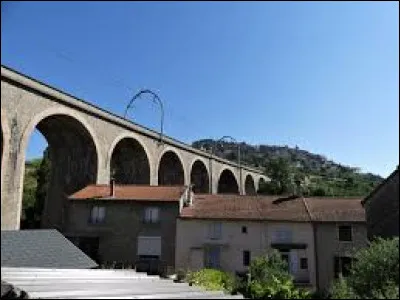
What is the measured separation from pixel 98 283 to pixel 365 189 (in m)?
51.6

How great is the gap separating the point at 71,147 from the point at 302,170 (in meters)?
76.6

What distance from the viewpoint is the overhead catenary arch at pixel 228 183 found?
62.8 metres

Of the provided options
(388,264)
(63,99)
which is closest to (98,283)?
(388,264)

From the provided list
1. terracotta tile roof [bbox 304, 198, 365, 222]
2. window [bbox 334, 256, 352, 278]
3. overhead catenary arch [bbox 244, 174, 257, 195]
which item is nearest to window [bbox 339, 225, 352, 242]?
terracotta tile roof [bbox 304, 198, 365, 222]

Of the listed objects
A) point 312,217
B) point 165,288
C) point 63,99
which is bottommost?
point 165,288

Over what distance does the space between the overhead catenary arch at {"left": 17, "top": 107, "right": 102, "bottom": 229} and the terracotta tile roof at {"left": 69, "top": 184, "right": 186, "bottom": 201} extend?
294cm

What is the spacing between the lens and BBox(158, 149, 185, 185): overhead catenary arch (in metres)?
45.9

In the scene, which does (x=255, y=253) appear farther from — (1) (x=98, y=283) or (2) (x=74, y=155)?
(1) (x=98, y=283)

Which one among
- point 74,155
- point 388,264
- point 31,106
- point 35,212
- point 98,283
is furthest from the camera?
point 35,212

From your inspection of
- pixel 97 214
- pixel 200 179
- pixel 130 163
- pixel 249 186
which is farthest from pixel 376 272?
pixel 249 186

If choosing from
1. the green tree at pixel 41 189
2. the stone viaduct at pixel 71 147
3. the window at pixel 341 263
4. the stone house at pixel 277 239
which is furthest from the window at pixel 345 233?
the green tree at pixel 41 189

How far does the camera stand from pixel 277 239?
27.7 m

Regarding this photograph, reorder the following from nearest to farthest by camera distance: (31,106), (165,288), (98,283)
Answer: (98,283) → (165,288) → (31,106)

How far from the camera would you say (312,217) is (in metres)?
27.9
